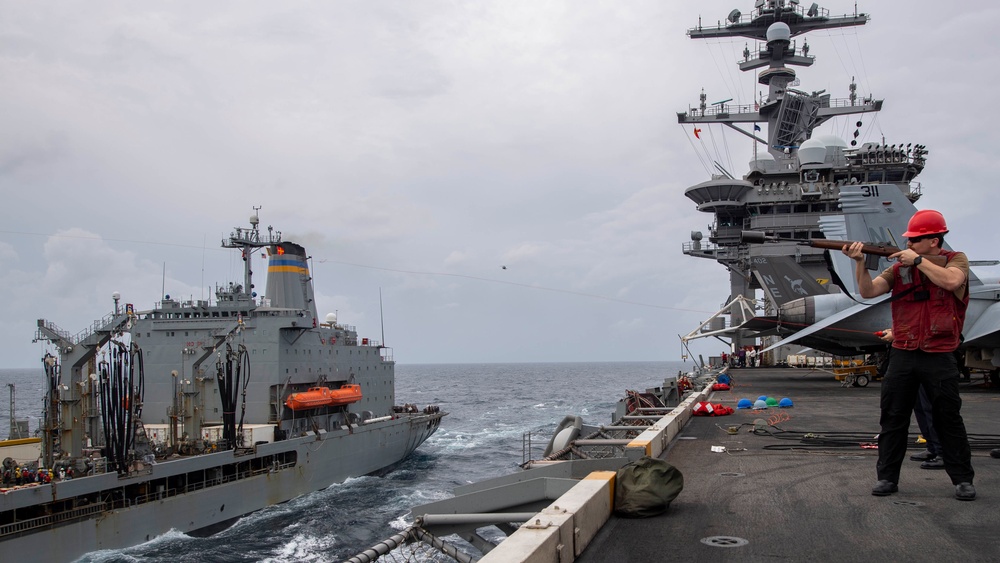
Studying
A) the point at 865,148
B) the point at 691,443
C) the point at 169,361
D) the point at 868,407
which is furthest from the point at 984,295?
the point at 169,361

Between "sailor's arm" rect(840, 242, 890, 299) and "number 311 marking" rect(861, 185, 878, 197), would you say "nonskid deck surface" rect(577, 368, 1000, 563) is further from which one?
"number 311 marking" rect(861, 185, 878, 197)

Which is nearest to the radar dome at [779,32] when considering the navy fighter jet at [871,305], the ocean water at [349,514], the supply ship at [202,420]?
the navy fighter jet at [871,305]

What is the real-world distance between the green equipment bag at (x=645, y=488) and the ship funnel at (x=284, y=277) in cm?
3012

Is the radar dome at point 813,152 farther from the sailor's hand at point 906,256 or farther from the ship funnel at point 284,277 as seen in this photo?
the sailor's hand at point 906,256

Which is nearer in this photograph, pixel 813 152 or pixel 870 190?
pixel 870 190

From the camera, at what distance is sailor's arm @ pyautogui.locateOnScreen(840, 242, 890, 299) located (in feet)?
18.7

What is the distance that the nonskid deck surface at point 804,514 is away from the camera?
181 inches

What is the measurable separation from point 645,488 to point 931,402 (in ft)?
7.85

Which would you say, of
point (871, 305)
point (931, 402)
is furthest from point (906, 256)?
point (871, 305)

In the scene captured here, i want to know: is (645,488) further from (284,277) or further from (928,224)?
(284,277)

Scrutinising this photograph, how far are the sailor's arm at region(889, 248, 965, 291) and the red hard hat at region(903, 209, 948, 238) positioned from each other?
265 mm

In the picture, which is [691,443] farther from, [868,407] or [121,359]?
[121,359]

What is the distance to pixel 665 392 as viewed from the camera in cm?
3078

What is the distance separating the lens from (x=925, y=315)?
561cm
